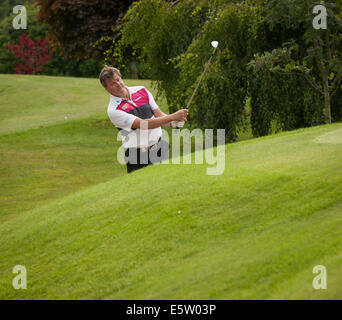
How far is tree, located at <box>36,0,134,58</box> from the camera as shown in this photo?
65.0 feet

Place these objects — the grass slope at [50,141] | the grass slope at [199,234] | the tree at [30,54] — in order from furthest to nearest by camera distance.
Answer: the tree at [30,54] → the grass slope at [50,141] → the grass slope at [199,234]

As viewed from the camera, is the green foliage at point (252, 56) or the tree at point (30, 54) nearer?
the green foliage at point (252, 56)

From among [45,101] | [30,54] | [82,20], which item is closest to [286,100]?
[82,20]

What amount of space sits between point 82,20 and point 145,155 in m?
14.2

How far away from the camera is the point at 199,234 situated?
5.25 m

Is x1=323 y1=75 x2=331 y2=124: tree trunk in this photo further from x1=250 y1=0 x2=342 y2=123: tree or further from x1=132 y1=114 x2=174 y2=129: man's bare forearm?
x1=132 y1=114 x2=174 y2=129: man's bare forearm

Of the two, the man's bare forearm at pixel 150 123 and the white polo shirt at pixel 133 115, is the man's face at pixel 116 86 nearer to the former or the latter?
the white polo shirt at pixel 133 115

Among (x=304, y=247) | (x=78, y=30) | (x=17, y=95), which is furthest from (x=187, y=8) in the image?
(x=17, y=95)

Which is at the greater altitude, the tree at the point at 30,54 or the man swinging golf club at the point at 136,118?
the tree at the point at 30,54

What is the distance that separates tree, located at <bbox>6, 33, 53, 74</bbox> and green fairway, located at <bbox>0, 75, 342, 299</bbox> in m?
39.7

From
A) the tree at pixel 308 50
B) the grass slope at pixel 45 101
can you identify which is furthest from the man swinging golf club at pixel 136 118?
the grass slope at pixel 45 101

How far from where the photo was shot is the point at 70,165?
638 inches

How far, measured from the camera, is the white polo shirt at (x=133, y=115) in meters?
7.00
